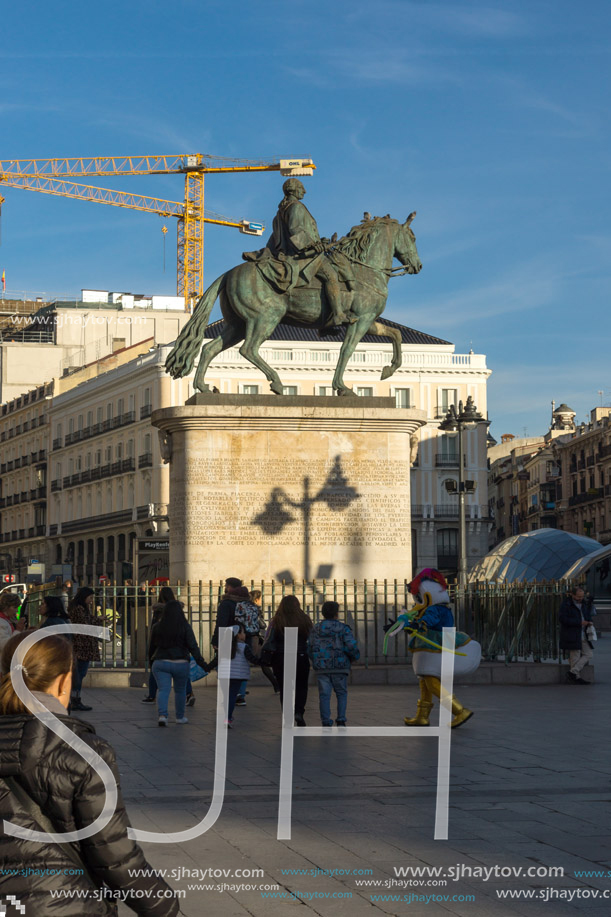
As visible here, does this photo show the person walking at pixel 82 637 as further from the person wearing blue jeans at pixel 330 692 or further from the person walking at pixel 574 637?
the person walking at pixel 574 637

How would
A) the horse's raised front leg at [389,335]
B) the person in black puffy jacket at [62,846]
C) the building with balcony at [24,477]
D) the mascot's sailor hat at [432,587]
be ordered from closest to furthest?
the person in black puffy jacket at [62,846], the mascot's sailor hat at [432,587], the horse's raised front leg at [389,335], the building with balcony at [24,477]

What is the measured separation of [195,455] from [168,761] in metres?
7.77

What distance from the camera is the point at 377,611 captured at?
57.8ft

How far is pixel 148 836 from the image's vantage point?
727cm

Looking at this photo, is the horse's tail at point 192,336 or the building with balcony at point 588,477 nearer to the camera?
the horse's tail at point 192,336

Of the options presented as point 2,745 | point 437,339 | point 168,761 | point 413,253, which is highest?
point 437,339

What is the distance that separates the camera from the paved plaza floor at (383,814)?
19.9ft

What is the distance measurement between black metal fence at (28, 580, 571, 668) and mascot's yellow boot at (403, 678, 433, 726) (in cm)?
393

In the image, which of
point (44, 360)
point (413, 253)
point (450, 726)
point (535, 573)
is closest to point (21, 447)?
point (44, 360)

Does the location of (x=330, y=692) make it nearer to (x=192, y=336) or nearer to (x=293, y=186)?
(x=192, y=336)

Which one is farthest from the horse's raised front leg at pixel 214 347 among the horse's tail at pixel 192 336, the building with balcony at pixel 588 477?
the building with balcony at pixel 588 477

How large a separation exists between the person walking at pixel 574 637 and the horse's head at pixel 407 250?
17.4 ft

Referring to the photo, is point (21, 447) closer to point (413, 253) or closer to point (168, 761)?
point (413, 253)

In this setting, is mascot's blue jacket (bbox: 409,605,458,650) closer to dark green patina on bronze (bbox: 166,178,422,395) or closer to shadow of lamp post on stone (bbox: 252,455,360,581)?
shadow of lamp post on stone (bbox: 252,455,360,581)
